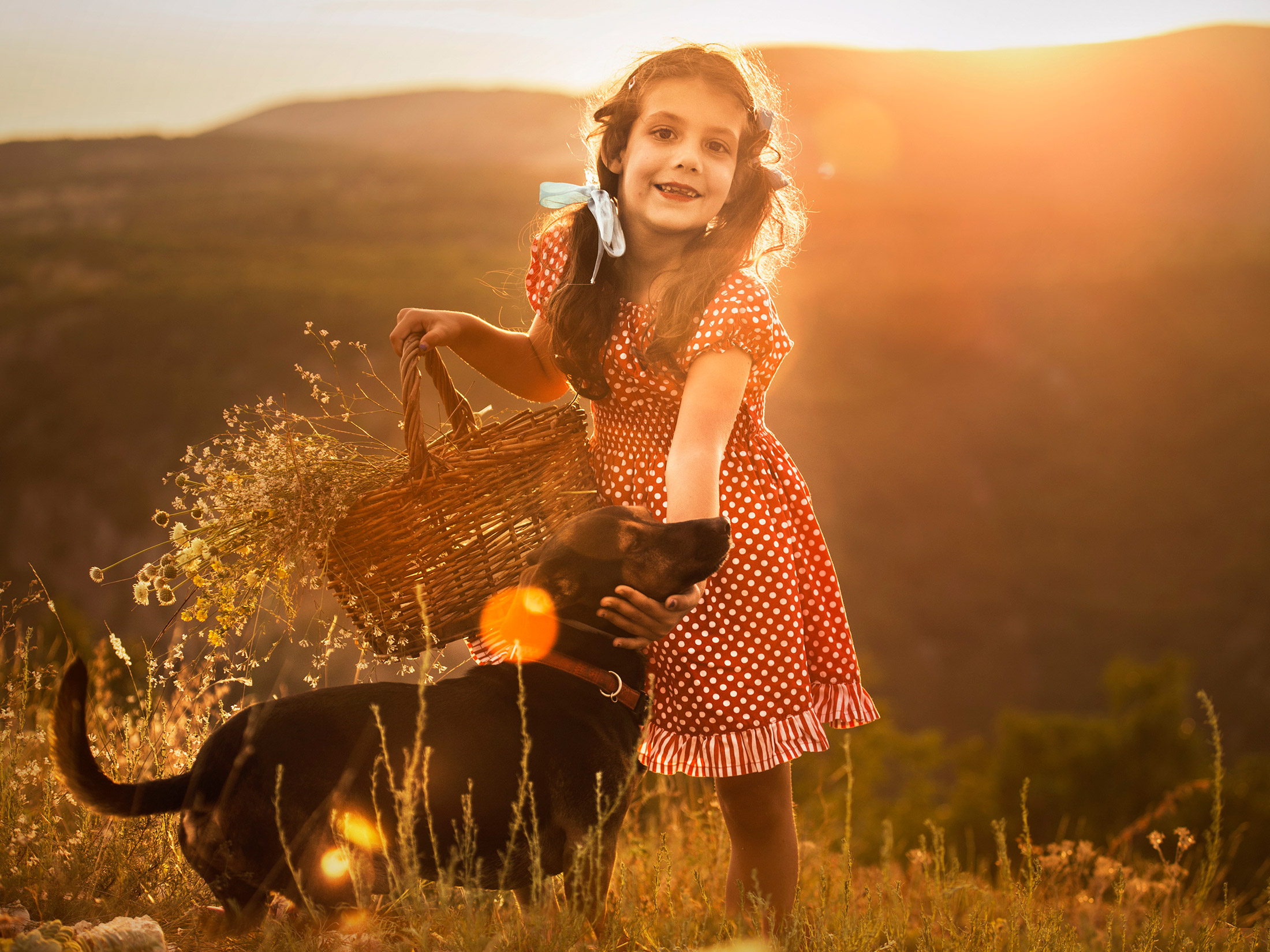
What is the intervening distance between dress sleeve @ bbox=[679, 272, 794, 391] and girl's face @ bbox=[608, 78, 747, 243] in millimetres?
280

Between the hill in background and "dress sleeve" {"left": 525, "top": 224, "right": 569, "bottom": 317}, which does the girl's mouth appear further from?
the hill in background

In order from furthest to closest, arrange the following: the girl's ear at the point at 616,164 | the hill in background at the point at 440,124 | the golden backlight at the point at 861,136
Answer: the hill in background at the point at 440,124
the golden backlight at the point at 861,136
the girl's ear at the point at 616,164

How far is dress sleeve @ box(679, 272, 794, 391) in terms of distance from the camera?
6.80 feet

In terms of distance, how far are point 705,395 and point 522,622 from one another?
0.75 metres

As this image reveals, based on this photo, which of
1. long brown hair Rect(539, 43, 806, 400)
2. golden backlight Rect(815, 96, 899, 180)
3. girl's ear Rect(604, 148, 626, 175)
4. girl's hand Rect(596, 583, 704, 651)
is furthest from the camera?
golden backlight Rect(815, 96, 899, 180)

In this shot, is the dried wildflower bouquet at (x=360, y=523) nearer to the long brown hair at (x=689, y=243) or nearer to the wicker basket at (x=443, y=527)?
the wicker basket at (x=443, y=527)

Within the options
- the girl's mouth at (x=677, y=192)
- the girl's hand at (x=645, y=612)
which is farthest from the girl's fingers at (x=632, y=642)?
the girl's mouth at (x=677, y=192)

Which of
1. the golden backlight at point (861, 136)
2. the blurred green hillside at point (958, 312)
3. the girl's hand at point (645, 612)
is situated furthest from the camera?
the blurred green hillside at point (958, 312)

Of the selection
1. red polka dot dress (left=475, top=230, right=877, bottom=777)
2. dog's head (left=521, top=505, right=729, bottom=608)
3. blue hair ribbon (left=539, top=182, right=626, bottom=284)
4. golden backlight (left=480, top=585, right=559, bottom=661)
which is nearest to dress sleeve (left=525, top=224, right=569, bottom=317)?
blue hair ribbon (left=539, top=182, right=626, bottom=284)

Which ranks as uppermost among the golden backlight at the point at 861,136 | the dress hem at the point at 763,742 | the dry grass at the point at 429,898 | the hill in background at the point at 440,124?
the hill in background at the point at 440,124

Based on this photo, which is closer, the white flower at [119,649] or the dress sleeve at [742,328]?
the white flower at [119,649]

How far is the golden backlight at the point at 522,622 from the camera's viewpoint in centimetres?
206

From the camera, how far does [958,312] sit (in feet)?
160

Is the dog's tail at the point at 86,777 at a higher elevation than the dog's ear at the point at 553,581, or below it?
below
